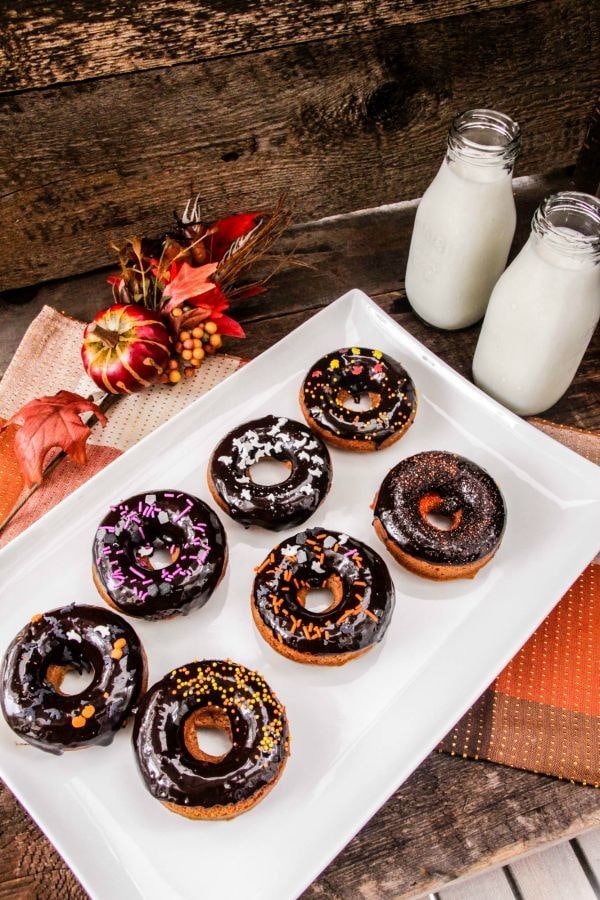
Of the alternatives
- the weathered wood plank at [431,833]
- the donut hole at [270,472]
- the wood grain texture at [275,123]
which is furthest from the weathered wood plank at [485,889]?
the wood grain texture at [275,123]

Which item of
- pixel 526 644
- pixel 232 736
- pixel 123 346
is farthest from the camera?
pixel 123 346

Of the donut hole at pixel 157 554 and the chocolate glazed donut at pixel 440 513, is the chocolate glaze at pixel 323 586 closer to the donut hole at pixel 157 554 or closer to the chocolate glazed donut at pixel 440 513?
the chocolate glazed donut at pixel 440 513

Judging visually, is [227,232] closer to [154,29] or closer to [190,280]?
[190,280]

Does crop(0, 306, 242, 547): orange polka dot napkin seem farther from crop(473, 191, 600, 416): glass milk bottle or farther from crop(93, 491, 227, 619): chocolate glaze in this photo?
crop(473, 191, 600, 416): glass milk bottle

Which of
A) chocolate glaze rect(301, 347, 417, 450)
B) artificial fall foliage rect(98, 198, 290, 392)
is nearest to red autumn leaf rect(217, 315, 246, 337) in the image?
artificial fall foliage rect(98, 198, 290, 392)

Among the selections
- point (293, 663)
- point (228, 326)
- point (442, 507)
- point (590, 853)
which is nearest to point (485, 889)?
point (590, 853)
